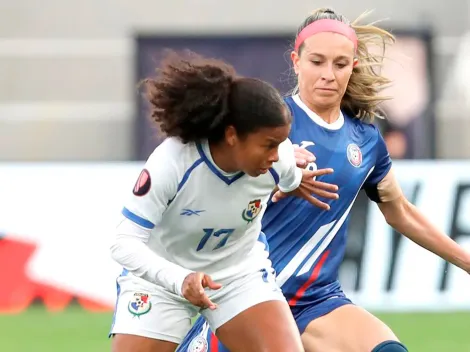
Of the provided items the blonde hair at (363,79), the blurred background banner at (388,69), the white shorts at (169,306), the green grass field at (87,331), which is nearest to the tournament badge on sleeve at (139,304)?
the white shorts at (169,306)

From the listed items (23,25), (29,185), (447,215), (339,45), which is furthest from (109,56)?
(339,45)

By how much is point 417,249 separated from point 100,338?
2.78 meters

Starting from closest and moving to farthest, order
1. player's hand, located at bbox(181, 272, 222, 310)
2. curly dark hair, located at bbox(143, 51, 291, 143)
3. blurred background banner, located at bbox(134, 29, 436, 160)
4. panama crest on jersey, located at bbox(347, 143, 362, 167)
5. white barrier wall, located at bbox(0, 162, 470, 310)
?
player's hand, located at bbox(181, 272, 222, 310) → curly dark hair, located at bbox(143, 51, 291, 143) → panama crest on jersey, located at bbox(347, 143, 362, 167) → white barrier wall, located at bbox(0, 162, 470, 310) → blurred background banner, located at bbox(134, 29, 436, 160)

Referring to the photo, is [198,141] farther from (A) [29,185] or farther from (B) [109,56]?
(B) [109,56]

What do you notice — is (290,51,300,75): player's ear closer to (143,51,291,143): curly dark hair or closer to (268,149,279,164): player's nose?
(143,51,291,143): curly dark hair

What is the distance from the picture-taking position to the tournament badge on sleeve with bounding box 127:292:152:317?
4.91 meters

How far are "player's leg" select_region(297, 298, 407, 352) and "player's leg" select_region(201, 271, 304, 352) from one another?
254 mm

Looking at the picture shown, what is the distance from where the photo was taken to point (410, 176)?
1026cm

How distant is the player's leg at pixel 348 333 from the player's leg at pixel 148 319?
1.82 ft

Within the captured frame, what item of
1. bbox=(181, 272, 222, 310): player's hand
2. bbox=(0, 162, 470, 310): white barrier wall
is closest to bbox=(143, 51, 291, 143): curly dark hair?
bbox=(181, 272, 222, 310): player's hand

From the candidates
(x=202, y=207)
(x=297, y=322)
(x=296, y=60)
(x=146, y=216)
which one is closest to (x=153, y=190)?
(x=146, y=216)

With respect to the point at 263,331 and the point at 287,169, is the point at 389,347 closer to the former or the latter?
the point at 263,331

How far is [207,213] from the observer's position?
185 inches

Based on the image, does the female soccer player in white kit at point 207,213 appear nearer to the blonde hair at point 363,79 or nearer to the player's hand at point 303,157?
the player's hand at point 303,157
